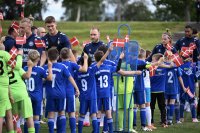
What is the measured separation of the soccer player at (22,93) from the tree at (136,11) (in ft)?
268

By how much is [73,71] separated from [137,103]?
2.29 m

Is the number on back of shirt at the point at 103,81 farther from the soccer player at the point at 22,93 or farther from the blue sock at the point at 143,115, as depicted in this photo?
Result: the soccer player at the point at 22,93

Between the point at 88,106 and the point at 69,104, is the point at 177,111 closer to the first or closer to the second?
the point at 88,106

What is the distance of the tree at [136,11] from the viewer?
9412 cm

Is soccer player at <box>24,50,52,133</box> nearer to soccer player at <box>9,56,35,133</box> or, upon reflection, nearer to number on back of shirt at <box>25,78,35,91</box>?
number on back of shirt at <box>25,78,35,91</box>

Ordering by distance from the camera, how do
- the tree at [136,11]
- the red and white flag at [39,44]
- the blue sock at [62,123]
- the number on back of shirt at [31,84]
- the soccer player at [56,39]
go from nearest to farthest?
the number on back of shirt at [31,84] → the blue sock at [62,123] → the red and white flag at [39,44] → the soccer player at [56,39] → the tree at [136,11]

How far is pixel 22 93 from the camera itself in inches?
450

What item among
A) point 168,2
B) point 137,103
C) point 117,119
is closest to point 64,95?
point 117,119

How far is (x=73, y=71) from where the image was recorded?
41.2 feet

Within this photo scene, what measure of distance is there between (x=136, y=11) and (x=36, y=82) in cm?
8591

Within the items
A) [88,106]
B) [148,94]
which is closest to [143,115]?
[148,94]

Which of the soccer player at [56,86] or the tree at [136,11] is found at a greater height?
the tree at [136,11]

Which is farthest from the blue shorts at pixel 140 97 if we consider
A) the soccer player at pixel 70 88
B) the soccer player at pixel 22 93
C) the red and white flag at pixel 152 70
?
the soccer player at pixel 22 93

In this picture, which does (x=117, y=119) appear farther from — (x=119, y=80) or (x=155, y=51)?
(x=155, y=51)
